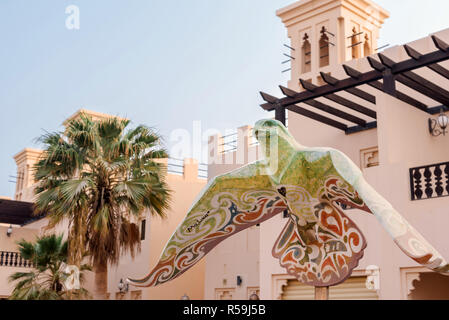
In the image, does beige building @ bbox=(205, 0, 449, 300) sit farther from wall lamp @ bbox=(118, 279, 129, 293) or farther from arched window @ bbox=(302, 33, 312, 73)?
wall lamp @ bbox=(118, 279, 129, 293)

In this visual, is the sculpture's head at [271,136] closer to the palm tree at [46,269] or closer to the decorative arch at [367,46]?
the palm tree at [46,269]

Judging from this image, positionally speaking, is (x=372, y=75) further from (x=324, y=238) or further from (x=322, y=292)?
(x=322, y=292)

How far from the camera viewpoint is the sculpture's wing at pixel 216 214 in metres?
6.14

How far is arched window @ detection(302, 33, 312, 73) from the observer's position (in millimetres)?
Answer: 19062

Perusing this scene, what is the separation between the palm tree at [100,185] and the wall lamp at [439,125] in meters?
6.53

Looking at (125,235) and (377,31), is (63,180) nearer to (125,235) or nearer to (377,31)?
(125,235)

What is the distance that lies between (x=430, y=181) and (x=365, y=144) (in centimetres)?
394

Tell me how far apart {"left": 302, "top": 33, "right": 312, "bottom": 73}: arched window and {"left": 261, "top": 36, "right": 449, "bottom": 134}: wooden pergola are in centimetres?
321

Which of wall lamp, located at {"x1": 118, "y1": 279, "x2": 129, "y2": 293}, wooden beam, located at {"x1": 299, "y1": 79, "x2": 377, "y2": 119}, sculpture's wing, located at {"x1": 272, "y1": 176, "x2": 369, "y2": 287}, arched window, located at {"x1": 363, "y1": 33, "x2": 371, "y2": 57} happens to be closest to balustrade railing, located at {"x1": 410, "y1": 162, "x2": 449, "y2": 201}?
wooden beam, located at {"x1": 299, "y1": 79, "x2": 377, "y2": 119}

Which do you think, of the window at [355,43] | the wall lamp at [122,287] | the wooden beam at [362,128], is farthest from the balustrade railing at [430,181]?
the wall lamp at [122,287]

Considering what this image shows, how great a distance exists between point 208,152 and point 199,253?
1480 cm
